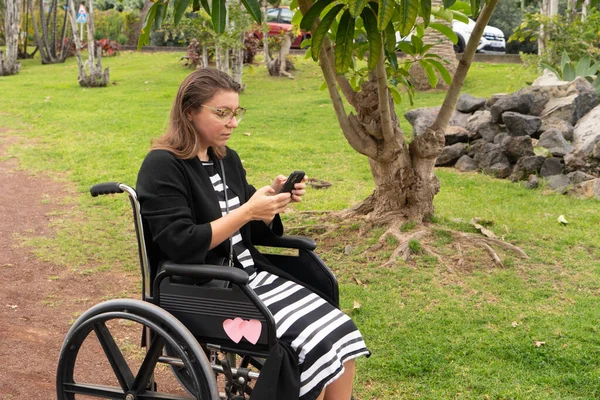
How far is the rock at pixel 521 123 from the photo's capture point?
325 inches

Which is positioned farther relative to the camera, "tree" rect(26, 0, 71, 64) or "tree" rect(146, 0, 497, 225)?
"tree" rect(26, 0, 71, 64)

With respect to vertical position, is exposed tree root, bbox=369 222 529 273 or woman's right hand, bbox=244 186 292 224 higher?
woman's right hand, bbox=244 186 292 224

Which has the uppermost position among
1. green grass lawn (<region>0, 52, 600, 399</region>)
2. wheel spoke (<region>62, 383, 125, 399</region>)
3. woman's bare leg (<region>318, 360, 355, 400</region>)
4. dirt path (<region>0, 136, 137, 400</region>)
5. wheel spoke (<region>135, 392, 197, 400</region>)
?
woman's bare leg (<region>318, 360, 355, 400</region>)

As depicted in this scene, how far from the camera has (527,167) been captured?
25.4 ft

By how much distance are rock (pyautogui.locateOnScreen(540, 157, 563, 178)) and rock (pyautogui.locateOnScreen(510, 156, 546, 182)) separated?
0.19 feet

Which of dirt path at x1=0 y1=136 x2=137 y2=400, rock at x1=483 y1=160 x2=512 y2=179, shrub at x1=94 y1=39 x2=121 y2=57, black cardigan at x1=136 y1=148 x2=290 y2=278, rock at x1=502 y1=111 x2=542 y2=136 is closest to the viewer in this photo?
black cardigan at x1=136 y1=148 x2=290 y2=278

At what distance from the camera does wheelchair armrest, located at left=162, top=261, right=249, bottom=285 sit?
254 cm

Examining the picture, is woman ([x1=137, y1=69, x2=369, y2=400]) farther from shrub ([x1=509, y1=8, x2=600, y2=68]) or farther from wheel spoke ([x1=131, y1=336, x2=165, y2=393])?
shrub ([x1=509, y1=8, x2=600, y2=68])

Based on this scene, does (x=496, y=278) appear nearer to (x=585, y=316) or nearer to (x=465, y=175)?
(x=585, y=316)

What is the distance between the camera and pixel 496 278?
4.92 metres

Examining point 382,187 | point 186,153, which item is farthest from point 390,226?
point 186,153

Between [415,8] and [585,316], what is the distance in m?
2.17

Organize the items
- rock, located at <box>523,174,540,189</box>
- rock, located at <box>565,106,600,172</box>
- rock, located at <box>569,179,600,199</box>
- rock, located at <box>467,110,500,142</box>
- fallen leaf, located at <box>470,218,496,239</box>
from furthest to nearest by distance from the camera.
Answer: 1. rock, located at <box>467,110,500,142</box>
2. rock, located at <box>565,106,600,172</box>
3. rock, located at <box>523,174,540,189</box>
4. rock, located at <box>569,179,600,199</box>
5. fallen leaf, located at <box>470,218,496,239</box>

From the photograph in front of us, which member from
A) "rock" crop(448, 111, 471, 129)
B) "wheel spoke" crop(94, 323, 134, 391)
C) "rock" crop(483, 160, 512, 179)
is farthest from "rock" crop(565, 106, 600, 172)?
"wheel spoke" crop(94, 323, 134, 391)
